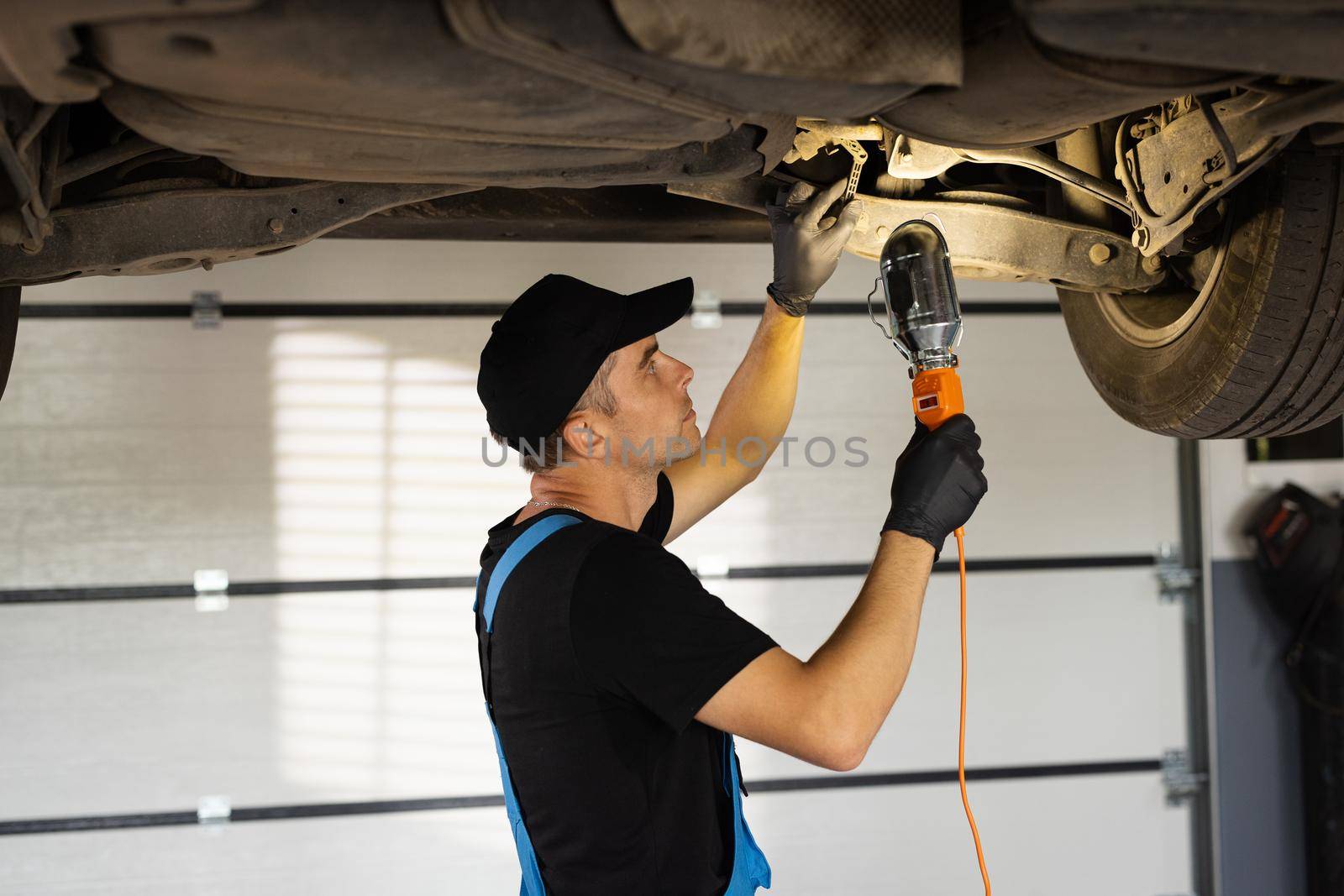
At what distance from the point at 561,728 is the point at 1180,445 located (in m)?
3.28

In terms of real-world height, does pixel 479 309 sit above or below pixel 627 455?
above

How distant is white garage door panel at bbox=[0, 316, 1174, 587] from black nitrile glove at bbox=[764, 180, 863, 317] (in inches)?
64.3

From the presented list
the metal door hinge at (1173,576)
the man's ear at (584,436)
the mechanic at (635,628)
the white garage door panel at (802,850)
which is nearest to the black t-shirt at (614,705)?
the mechanic at (635,628)

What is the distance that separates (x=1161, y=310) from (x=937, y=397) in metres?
0.77

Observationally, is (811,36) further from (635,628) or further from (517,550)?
(517,550)

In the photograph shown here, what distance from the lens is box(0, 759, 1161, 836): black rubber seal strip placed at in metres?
3.54

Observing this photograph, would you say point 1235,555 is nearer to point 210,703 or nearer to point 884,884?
point 884,884

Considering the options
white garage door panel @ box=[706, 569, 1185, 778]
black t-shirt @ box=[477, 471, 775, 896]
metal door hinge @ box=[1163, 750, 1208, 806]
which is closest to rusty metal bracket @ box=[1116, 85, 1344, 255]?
black t-shirt @ box=[477, 471, 775, 896]

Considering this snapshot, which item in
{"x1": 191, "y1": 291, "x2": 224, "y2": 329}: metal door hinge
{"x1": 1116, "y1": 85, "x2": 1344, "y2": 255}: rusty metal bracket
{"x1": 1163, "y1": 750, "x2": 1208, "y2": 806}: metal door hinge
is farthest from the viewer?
{"x1": 1163, "y1": 750, "x2": 1208, "y2": 806}: metal door hinge

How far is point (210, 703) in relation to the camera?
11.8 ft

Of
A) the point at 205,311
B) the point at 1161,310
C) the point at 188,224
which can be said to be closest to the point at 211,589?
the point at 205,311

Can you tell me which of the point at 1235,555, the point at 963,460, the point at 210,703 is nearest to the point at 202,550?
the point at 210,703

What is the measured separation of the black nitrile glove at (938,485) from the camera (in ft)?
5.43

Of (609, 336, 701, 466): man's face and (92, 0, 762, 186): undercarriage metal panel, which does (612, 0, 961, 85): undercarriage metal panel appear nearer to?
(92, 0, 762, 186): undercarriage metal panel
